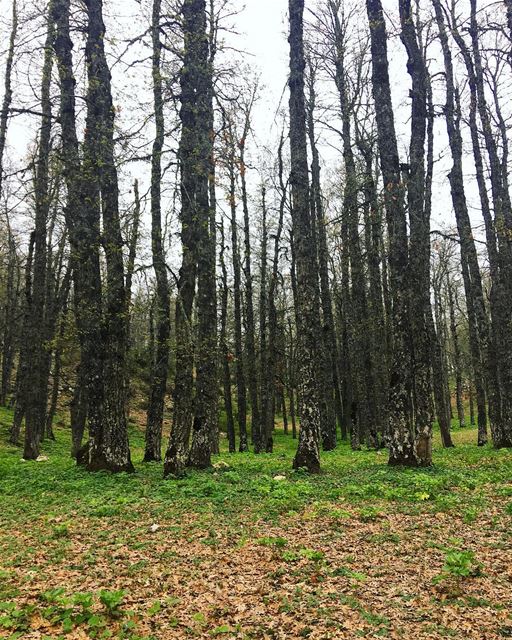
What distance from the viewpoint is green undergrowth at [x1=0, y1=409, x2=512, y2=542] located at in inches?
297

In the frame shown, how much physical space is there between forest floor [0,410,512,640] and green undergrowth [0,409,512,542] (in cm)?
4

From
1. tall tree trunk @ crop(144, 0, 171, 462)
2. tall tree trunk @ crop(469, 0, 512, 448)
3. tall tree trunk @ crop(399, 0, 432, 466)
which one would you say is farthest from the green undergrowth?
tall tree trunk @ crop(469, 0, 512, 448)

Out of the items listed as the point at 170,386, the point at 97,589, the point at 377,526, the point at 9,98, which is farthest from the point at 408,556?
the point at 170,386

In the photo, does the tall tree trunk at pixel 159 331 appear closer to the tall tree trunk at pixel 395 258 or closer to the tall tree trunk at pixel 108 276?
the tall tree trunk at pixel 108 276

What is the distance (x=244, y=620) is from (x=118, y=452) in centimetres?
746

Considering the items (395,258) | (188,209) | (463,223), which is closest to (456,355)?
(463,223)

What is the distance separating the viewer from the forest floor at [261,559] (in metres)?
4.21

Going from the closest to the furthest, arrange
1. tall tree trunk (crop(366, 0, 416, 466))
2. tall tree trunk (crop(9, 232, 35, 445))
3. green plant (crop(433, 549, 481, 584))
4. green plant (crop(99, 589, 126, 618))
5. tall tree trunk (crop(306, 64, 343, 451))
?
green plant (crop(99, 589, 126, 618))
green plant (crop(433, 549, 481, 584))
tall tree trunk (crop(366, 0, 416, 466))
tall tree trunk (crop(9, 232, 35, 445))
tall tree trunk (crop(306, 64, 343, 451))

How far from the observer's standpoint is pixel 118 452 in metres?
11.1

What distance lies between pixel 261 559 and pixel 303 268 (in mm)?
7079

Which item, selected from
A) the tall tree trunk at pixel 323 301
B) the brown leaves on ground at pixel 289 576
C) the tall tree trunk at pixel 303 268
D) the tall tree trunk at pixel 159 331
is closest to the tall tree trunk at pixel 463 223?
the tall tree trunk at pixel 323 301

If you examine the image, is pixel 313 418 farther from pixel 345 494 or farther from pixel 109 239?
pixel 109 239

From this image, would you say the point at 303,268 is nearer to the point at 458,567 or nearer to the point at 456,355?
the point at 458,567

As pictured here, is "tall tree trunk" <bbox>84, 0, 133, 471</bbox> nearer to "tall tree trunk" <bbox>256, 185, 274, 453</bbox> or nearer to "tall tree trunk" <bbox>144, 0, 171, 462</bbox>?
"tall tree trunk" <bbox>144, 0, 171, 462</bbox>
